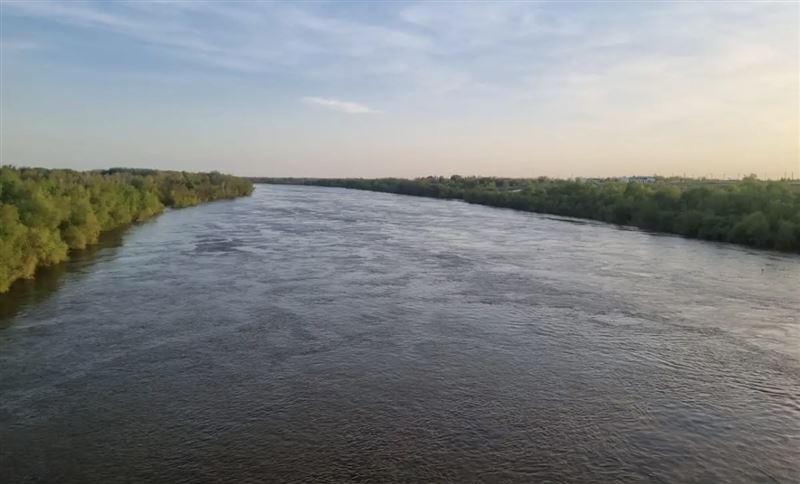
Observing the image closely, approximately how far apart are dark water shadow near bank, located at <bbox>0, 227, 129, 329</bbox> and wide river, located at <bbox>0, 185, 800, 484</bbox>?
14cm

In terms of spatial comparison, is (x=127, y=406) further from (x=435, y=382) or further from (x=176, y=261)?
(x=176, y=261)

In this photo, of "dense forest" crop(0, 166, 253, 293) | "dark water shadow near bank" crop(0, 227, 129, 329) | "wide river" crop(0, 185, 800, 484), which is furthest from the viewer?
"dense forest" crop(0, 166, 253, 293)

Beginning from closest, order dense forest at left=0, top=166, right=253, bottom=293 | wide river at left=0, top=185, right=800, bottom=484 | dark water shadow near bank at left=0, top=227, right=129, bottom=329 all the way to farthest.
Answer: wide river at left=0, top=185, right=800, bottom=484 → dark water shadow near bank at left=0, top=227, right=129, bottom=329 → dense forest at left=0, top=166, right=253, bottom=293

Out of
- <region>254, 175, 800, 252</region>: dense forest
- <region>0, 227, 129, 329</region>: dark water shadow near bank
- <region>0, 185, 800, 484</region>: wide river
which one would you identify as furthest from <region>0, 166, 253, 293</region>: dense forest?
<region>254, 175, 800, 252</region>: dense forest

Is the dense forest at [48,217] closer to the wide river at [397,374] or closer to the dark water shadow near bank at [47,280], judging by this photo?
the dark water shadow near bank at [47,280]

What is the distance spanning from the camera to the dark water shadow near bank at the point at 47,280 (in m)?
13.6

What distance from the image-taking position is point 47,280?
1636 cm

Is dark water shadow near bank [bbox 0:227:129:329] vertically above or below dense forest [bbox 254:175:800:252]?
below

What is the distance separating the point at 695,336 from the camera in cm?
1195

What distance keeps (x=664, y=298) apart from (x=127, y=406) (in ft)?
41.8

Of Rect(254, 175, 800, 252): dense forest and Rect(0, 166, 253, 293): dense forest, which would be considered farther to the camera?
Rect(254, 175, 800, 252): dense forest

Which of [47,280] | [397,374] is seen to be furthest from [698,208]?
[47,280]

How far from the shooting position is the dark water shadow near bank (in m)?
13.6

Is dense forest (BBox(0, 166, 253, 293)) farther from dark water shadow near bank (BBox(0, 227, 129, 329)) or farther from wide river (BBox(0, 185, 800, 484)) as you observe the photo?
wide river (BBox(0, 185, 800, 484))
